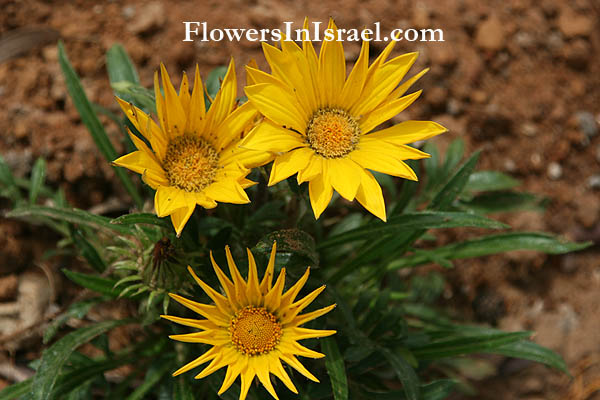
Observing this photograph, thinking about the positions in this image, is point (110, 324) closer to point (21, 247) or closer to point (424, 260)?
point (21, 247)

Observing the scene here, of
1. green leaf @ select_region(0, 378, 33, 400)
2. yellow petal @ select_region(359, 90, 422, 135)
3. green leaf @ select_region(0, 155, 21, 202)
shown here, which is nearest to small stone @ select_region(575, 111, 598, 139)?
yellow petal @ select_region(359, 90, 422, 135)

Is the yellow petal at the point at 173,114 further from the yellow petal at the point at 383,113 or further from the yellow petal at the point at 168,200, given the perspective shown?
the yellow petal at the point at 383,113

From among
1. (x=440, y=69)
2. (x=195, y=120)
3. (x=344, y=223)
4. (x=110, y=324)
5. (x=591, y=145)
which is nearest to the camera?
(x=195, y=120)

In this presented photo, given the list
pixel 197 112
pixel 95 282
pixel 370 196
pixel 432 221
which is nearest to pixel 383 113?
pixel 370 196

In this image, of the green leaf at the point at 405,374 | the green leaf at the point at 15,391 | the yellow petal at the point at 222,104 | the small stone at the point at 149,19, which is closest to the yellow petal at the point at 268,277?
the yellow petal at the point at 222,104

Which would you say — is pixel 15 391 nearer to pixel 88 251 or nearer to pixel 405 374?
pixel 88 251

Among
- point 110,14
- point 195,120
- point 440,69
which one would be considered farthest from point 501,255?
point 110,14
